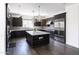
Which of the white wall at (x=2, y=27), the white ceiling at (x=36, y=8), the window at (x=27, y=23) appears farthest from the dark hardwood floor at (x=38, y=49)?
the white ceiling at (x=36, y=8)

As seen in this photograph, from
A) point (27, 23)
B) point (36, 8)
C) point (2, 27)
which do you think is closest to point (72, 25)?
point (36, 8)

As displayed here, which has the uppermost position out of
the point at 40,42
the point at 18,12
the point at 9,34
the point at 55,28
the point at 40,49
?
the point at 18,12

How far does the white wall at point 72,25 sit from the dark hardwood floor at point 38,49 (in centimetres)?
14

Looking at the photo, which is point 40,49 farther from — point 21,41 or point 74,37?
point 74,37

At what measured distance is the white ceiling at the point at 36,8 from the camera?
5.94 feet

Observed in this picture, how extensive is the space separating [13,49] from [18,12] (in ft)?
2.48

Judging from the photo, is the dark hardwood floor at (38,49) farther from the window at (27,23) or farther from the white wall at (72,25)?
the window at (27,23)

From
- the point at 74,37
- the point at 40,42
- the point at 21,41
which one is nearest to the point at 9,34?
the point at 21,41

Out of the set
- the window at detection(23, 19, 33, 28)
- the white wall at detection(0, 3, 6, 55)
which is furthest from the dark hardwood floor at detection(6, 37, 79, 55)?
the window at detection(23, 19, 33, 28)

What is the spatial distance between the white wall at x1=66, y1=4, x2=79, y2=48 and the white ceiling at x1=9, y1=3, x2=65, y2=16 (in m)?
0.18

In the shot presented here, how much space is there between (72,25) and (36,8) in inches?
33.3

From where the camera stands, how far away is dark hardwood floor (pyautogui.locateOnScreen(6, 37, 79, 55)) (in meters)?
1.82

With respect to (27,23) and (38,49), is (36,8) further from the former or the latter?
(38,49)

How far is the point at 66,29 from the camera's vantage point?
75.3 inches
